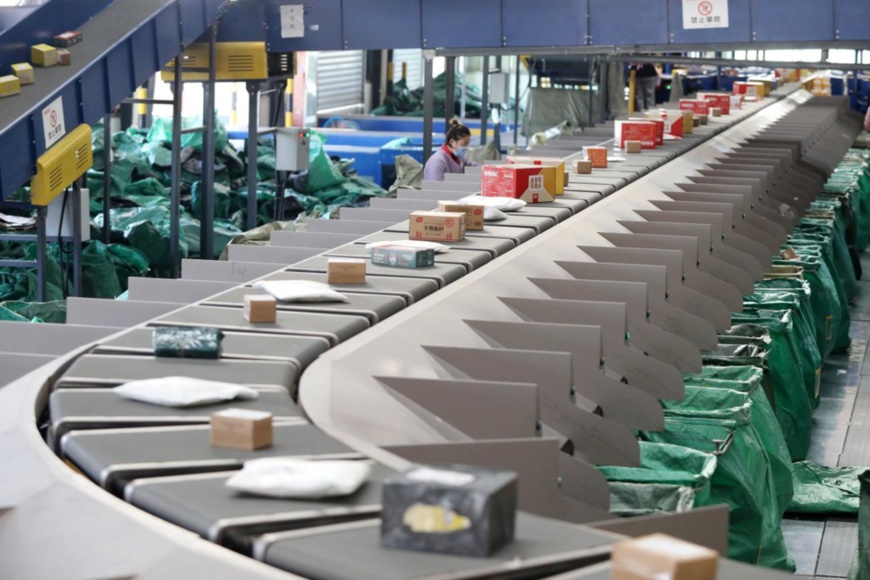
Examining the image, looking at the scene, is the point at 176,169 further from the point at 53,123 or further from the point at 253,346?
the point at 253,346

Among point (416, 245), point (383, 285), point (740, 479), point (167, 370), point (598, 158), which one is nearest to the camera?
point (167, 370)

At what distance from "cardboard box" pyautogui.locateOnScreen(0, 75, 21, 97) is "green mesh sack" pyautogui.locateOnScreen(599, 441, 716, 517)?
544 cm

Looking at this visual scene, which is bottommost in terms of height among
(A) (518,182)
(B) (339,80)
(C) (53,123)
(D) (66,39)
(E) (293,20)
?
(A) (518,182)

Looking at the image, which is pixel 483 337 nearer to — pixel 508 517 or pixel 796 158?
pixel 508 517

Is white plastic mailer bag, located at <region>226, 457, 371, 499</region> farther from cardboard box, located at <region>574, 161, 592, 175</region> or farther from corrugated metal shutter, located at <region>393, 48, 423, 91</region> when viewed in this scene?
corrugated metal shutter, located at <region>393, 48, 423, 91</region>

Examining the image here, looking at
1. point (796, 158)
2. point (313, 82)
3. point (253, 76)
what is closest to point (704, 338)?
point (796, 158)

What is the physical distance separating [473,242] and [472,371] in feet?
6.17

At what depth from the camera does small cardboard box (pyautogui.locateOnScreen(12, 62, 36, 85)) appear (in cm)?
848

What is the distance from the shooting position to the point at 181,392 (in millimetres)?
2914

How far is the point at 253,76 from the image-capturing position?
→ 40.1ft

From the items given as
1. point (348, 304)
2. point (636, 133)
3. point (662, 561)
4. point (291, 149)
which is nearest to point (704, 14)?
point (636, 133)

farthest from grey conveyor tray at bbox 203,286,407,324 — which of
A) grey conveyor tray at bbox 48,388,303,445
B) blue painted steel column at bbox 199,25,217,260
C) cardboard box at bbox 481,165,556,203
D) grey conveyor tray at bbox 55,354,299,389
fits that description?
blue painted steel column at bbox 199,25,217,260

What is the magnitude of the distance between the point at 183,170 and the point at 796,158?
21.3 ft

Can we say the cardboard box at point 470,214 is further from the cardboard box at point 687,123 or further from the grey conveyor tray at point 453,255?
the cardboard box at point 687,123
